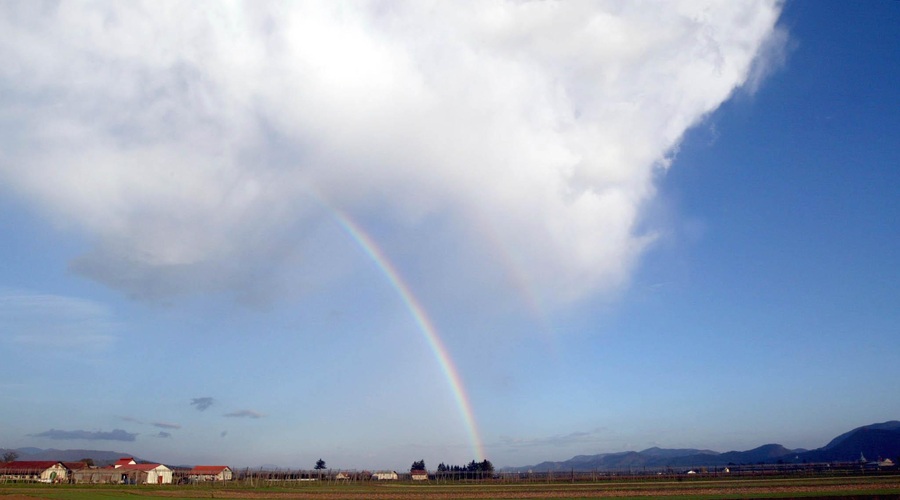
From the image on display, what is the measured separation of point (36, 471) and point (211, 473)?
30.6m

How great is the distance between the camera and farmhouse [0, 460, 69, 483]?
349 feet

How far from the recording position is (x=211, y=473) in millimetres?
126875

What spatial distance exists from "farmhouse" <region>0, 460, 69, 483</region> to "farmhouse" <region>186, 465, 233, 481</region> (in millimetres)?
22087

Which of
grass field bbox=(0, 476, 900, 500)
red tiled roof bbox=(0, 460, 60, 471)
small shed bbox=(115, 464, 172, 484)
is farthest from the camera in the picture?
red tiled roof bbox=(0, 460, 60, 471)

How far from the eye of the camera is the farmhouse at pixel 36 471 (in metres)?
106

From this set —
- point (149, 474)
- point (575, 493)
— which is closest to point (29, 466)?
point (149, 474)

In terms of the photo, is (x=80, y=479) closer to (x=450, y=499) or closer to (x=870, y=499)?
(x=450, y=499)

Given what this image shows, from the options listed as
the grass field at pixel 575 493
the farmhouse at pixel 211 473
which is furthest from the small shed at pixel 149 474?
the grass field at pixel 575 493

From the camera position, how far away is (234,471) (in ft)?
434

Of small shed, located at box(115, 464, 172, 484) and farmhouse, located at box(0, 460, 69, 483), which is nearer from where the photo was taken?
farmhouse, located at box(0, 460, 69, 483)

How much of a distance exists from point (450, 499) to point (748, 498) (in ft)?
67.3

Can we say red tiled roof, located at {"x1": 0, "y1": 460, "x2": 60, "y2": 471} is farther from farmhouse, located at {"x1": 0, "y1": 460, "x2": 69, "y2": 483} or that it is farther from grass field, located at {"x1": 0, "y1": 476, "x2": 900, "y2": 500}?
grass field, located at {"x1": 0, "y1": 476, "x2": 900, "y2": 500}

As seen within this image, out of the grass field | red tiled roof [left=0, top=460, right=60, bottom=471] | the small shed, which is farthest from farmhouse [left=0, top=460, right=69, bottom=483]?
the grass field

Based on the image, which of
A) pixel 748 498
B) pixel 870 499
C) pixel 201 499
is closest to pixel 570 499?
pixel 748 498
